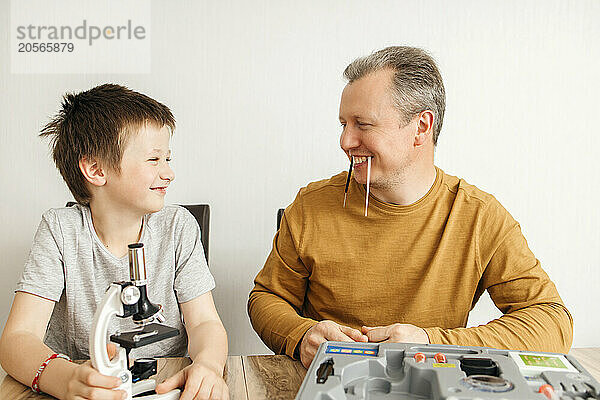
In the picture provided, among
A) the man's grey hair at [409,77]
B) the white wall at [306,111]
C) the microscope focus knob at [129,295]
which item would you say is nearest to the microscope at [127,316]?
the microscope focus knob at [129,295]

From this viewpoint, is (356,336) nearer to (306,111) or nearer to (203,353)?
(203,353)

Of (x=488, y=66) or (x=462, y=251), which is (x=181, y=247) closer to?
(x=462, y=251)

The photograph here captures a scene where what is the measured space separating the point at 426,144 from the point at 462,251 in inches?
12.0

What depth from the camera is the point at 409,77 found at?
1.67 meters

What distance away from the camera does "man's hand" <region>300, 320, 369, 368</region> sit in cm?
132

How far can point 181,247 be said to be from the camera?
158 centimetres

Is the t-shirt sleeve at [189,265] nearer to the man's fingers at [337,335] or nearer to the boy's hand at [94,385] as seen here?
the man's fingers at [337,335]

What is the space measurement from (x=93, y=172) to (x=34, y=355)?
1.58ft

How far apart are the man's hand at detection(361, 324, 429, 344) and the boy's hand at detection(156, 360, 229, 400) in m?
0.35

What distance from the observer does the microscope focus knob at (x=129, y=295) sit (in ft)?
3.28

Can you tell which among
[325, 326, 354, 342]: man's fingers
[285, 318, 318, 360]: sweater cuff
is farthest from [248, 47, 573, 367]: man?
[325, 326, 354, 342]: man's fingers

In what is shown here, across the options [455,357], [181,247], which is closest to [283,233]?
[181,247]

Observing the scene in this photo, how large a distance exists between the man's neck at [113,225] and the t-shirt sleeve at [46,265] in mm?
98

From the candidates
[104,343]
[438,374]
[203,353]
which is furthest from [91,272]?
[438,374]
